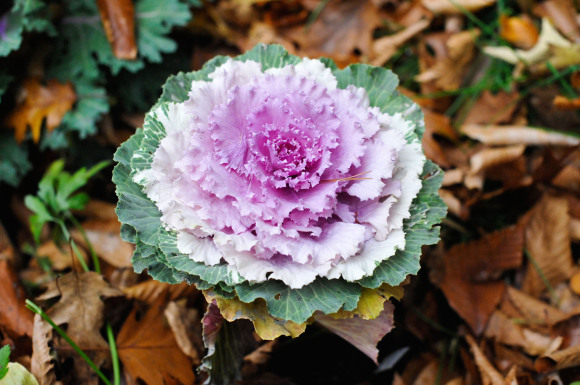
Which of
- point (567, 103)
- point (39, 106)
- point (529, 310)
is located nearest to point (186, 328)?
point (39, 106)

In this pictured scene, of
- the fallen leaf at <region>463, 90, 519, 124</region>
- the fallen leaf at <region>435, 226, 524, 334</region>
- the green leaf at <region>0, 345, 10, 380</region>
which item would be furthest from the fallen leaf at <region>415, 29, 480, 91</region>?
the green leaf at <region>0, 345, 10, 380</region>

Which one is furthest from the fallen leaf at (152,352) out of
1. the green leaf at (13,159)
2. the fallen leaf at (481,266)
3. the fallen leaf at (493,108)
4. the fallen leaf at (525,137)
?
the fallen leaf at (493,108)

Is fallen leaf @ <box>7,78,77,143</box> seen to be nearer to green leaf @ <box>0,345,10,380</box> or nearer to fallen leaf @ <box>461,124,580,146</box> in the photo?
green leaf @ <box>0,345,10,380</box>

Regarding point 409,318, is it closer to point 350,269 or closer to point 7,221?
point 350,269

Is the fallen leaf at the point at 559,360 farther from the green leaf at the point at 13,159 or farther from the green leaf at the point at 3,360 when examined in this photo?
the green leaf at the point at 13,159

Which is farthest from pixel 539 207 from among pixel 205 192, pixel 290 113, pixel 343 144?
pixel 205 192

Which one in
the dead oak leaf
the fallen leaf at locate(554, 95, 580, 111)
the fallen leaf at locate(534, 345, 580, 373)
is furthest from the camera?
the dead oak leaf
